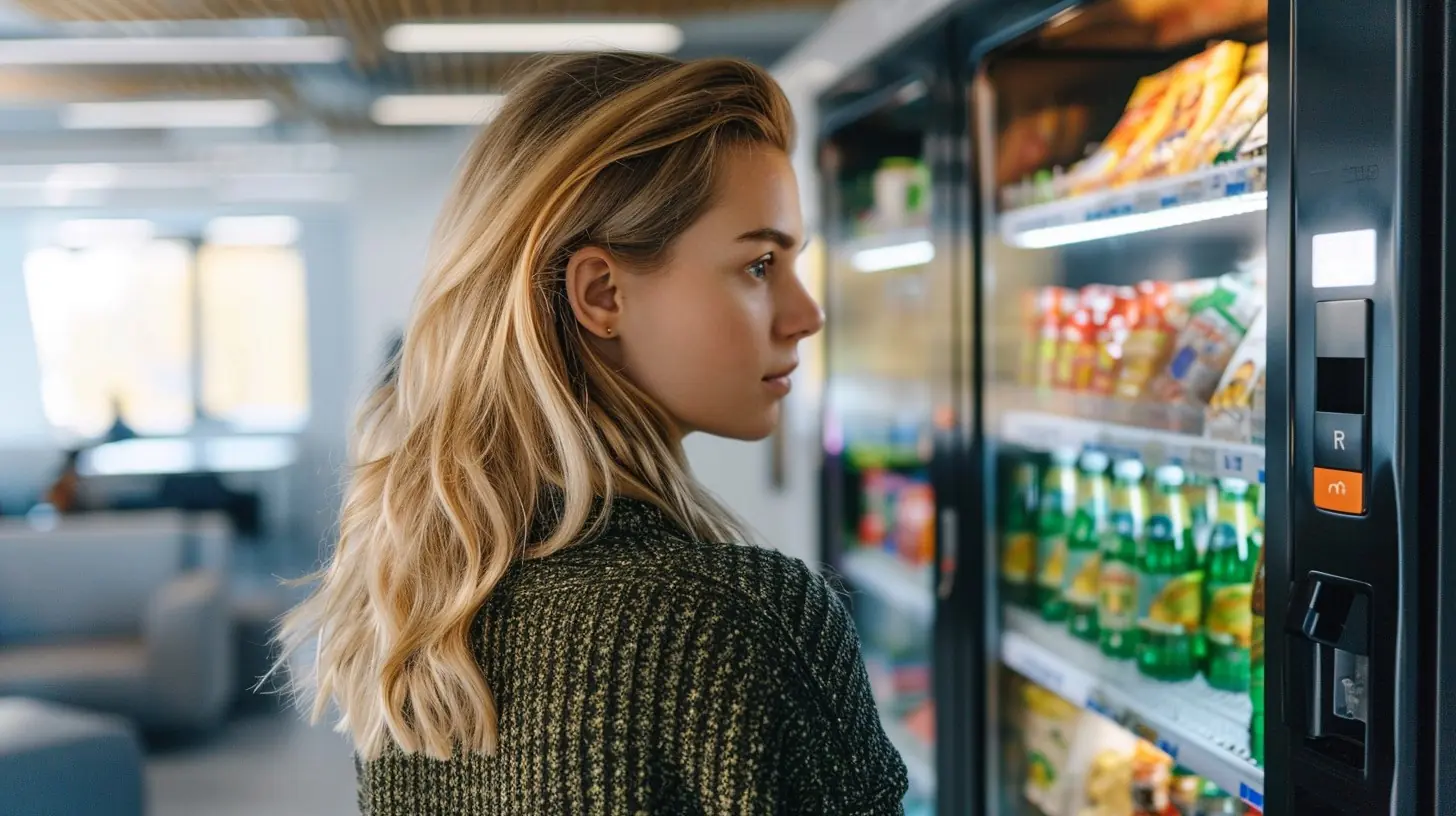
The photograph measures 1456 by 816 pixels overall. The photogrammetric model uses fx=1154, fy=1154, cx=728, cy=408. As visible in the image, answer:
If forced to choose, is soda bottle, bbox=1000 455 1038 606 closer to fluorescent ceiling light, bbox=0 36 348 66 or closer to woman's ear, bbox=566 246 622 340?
woman's ear, bbox=566 246 622 340

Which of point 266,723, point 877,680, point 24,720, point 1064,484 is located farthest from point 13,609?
point 1064,484

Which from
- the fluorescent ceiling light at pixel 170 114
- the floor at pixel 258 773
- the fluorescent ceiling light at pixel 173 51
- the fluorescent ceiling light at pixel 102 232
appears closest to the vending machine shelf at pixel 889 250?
the fluorescent ceiling light at pixel 173 51

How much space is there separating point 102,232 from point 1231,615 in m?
6.03

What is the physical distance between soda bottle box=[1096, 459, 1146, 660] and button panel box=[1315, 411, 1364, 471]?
86cm

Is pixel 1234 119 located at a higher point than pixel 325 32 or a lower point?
lower

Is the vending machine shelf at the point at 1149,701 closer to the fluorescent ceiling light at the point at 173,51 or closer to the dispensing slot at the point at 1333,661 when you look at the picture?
the dispensing slot at the point at 1333,661

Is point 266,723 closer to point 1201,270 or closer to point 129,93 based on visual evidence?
point 129,93

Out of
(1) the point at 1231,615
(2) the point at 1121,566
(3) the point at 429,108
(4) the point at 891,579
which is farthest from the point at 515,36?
(1) the point at 1231,615

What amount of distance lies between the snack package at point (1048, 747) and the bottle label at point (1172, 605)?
1.09 ft

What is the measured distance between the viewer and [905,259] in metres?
2.57

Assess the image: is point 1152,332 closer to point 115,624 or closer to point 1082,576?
point 1082,576

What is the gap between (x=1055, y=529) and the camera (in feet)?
7.00

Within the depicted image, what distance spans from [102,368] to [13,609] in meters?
1.89

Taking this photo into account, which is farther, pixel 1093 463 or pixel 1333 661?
pixel 1093 463
